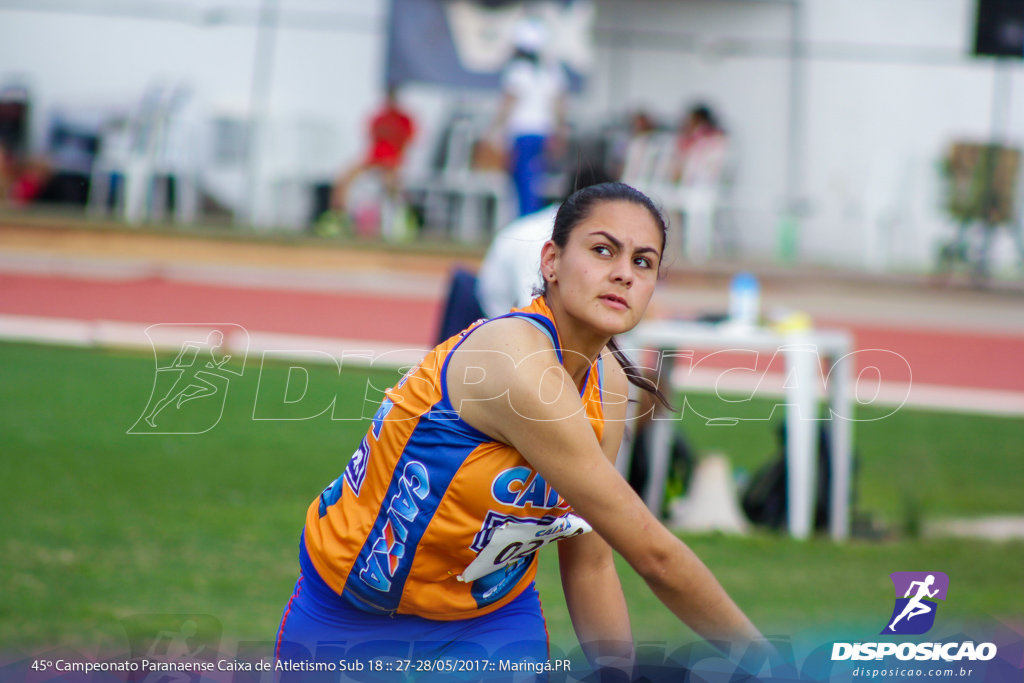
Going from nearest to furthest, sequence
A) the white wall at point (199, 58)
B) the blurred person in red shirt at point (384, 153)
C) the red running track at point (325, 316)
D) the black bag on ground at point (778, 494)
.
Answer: the black bag on ground at point (778, 494) < the red running track at point (325, 316) < the blurred person in red shirt at point (384, 153) < the white wall at point (199, 58)

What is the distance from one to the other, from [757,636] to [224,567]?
293cm

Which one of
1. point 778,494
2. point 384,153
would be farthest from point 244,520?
point 384,153

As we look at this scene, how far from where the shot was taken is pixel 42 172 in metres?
13.7

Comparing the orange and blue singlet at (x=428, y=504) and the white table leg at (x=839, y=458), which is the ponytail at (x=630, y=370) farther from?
the white table leg at (x=839, y=458)

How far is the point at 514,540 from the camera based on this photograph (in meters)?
2.02

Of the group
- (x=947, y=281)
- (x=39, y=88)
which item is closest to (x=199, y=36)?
(x=39, y=88)

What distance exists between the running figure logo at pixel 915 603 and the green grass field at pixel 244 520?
388 millimetres

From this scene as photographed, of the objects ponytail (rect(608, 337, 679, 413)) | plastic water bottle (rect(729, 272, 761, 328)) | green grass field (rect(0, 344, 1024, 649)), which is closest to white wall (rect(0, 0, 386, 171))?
green grass field (rect(0, 344, 1024, 649))

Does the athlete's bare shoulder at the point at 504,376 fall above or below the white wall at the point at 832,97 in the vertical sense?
below

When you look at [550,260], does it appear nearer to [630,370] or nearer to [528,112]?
[630,370]

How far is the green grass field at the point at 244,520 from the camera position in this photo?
3871mm

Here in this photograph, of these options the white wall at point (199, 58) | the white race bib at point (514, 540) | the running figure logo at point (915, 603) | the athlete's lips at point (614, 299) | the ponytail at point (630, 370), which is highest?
the white wall at point (199, 58)

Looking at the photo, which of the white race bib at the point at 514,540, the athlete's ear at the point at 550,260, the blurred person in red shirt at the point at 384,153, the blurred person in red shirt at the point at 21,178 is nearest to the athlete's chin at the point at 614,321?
the athlete's ear at the point at 550,260

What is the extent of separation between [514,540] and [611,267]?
57cm
